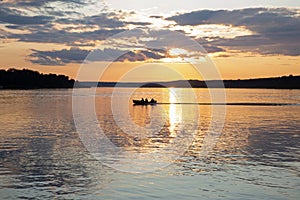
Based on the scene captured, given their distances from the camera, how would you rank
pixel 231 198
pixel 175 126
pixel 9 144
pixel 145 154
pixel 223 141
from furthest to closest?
1. pixel 175 126
2. pixel 223 141
3. pixel 9 144
4. pixel 145 154
5. pixel 231 198

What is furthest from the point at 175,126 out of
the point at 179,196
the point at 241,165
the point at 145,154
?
the point at 179,196

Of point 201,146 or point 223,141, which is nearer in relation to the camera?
point 201,146

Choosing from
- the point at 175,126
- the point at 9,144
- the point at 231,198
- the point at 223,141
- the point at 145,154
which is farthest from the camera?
the point at 175,126

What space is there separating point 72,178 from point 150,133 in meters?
16.5

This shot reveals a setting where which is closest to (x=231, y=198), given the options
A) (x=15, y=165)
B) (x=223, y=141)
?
(x=15, y=165)

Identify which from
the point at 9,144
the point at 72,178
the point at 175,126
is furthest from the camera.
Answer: the point at 175,126

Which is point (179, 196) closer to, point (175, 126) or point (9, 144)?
point (9, 144)

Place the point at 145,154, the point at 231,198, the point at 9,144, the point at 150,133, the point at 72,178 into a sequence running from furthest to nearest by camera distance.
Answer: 1. the point at 150,133
2. the point at 9,144
3. the point at 145,154
4. the point at 72,178
5. the point at 231,198

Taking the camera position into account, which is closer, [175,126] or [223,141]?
[223,141]

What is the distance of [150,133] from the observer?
3359 centimetres

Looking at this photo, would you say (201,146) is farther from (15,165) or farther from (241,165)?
(15,165)

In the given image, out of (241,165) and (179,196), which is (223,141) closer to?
(241,165)

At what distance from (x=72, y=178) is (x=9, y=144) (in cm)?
998

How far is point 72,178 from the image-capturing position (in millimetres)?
17391
